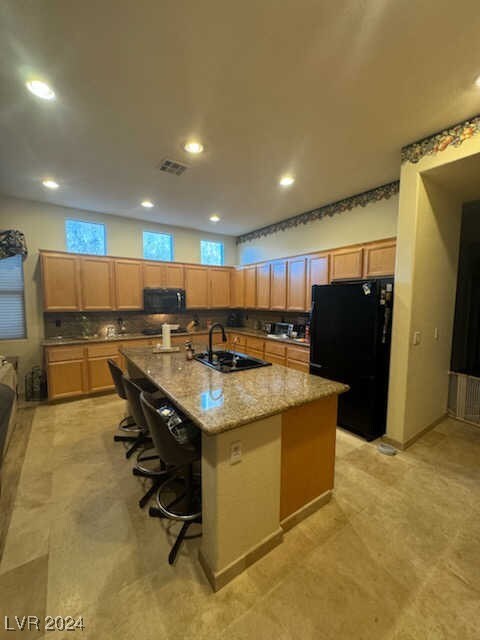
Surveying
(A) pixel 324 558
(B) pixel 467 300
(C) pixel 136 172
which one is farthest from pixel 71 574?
(B) pixel 467 300

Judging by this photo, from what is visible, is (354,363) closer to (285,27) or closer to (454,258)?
(454,258)

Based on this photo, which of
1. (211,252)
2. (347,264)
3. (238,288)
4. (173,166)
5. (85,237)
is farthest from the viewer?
(211,252)

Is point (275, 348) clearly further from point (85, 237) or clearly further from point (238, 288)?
point (85, 237)

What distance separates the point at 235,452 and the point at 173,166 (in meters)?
2.95

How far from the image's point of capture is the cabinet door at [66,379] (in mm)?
3748

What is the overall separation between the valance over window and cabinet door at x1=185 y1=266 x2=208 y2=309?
8.14 feet

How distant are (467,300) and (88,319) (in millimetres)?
5878

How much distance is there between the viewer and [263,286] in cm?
504

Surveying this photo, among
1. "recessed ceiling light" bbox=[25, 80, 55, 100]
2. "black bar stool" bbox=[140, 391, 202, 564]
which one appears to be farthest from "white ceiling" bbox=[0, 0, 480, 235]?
"black bar stool" bbox=[140, 391, 202, 564]

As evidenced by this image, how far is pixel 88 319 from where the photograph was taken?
A: 14.7 feet

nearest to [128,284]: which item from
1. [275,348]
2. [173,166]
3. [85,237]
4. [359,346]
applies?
[85,237]

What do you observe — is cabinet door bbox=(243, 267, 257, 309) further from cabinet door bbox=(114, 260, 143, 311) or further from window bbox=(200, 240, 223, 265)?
cabinet door bbox=(114, 260, 143, 311)

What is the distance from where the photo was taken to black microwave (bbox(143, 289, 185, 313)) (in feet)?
15.4

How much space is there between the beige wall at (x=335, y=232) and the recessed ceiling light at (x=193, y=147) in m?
2.37
